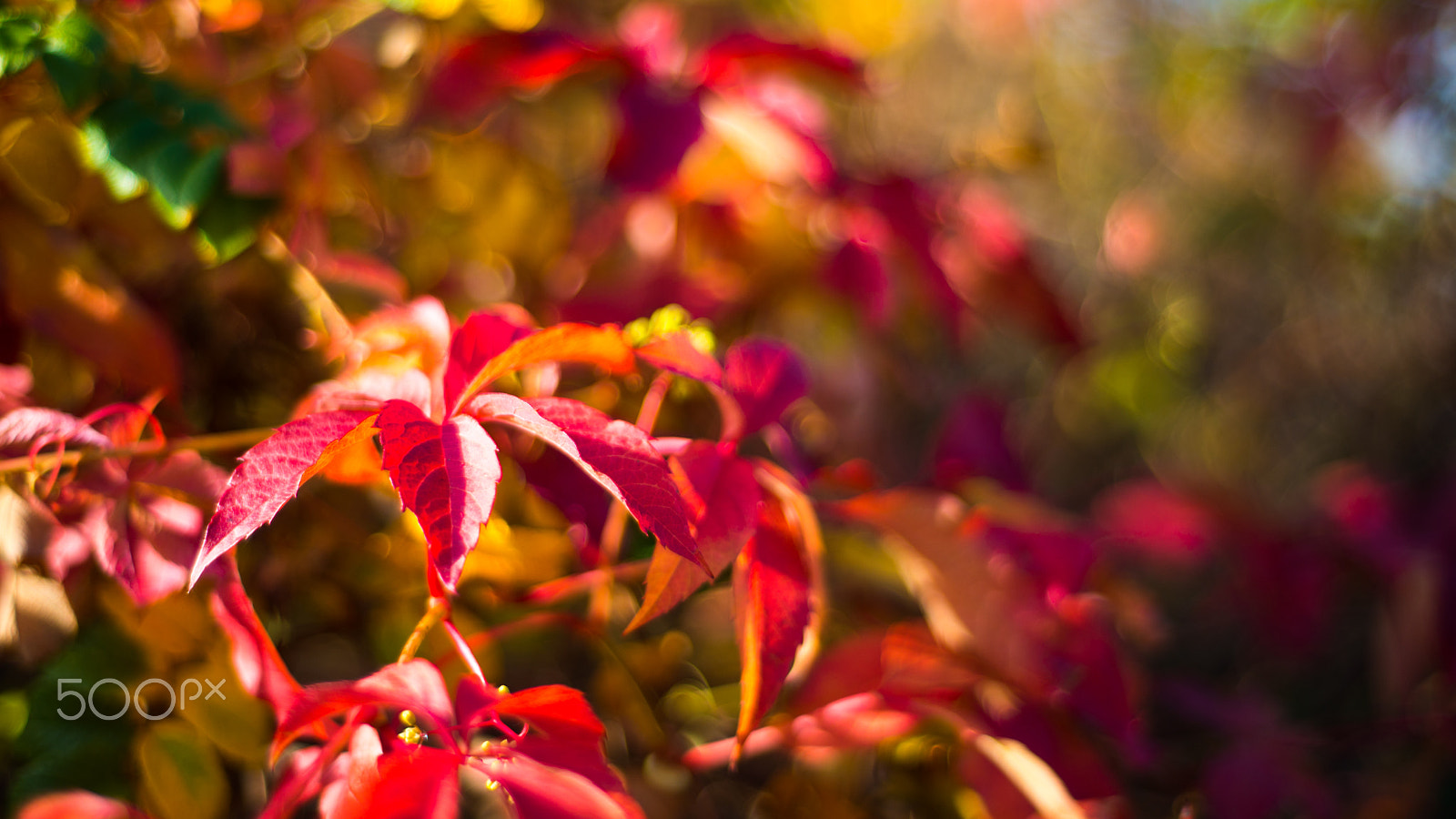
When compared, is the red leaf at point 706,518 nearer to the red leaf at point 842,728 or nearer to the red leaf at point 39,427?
the red leaf at point 842,728

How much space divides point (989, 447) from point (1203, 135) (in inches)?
72.0

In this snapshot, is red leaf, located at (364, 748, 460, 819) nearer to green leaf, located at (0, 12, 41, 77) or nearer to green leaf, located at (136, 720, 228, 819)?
green leaf, located at (136, 720, 228, 819)

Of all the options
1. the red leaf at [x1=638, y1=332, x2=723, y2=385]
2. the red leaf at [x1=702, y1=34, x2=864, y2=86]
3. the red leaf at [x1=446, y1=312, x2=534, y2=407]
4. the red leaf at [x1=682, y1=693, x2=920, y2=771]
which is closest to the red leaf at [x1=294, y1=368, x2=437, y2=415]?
the red leaf at [x1=446, y1=312, x2=534, y2=407]

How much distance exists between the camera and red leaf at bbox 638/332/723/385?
0.52 metres

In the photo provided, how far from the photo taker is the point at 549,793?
415mm

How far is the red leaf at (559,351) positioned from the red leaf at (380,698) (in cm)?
14

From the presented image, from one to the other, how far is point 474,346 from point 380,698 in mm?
206

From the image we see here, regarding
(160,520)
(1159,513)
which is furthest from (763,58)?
(1159,513)

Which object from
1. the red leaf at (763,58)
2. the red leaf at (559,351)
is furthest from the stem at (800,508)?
the red leaf at (763,58)

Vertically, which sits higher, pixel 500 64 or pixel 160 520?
pixel 500 64

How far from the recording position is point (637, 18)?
1.03 m

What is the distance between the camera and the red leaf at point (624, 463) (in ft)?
1.40

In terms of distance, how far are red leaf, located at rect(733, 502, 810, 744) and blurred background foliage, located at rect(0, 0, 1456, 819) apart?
77mm

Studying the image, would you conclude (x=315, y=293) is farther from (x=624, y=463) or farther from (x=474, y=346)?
(x=624, y=463)
